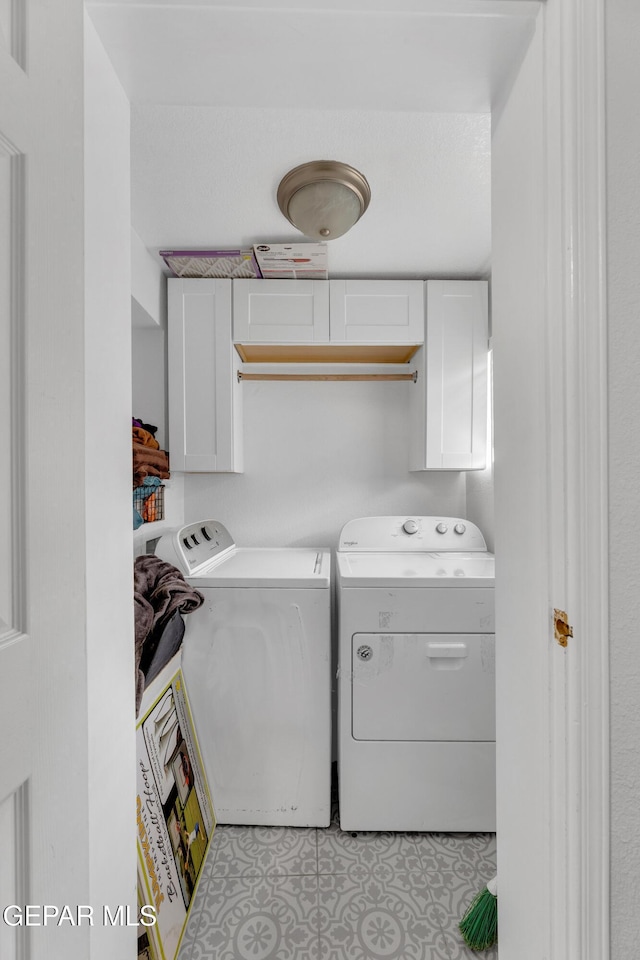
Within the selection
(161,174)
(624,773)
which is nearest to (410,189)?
(161,174)

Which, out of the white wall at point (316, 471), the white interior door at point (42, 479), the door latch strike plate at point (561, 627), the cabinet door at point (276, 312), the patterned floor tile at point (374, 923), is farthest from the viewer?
the white wall at point (316, 471)

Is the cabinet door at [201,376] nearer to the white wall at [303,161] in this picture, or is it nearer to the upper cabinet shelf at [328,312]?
the upper cabinet shelf at [328,312]

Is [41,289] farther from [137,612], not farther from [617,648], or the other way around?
[137,612]

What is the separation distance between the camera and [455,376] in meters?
2.17

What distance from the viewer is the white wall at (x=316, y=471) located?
2.50 m

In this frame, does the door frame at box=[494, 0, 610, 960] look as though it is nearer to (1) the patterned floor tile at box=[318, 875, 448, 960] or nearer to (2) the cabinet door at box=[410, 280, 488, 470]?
(1) the patterned floor tile at box=[318, 875, 448, 960]

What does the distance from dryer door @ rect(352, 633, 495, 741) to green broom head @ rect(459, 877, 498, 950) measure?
0.47 metres

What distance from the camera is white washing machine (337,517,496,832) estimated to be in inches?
69.6

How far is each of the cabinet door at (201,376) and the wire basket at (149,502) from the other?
0.20 meters

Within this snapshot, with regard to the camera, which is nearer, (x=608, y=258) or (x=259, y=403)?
(x=608, y=258)

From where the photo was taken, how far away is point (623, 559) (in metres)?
0.53

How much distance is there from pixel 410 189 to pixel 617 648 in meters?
1.50

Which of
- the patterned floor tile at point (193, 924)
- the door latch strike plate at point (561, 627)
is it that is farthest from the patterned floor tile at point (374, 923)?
the door latch strike plate at point (561, 627)

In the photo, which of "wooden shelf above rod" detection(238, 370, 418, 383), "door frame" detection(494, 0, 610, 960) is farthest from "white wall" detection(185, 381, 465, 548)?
"door frame" detection(494, 0, 610, 960)
